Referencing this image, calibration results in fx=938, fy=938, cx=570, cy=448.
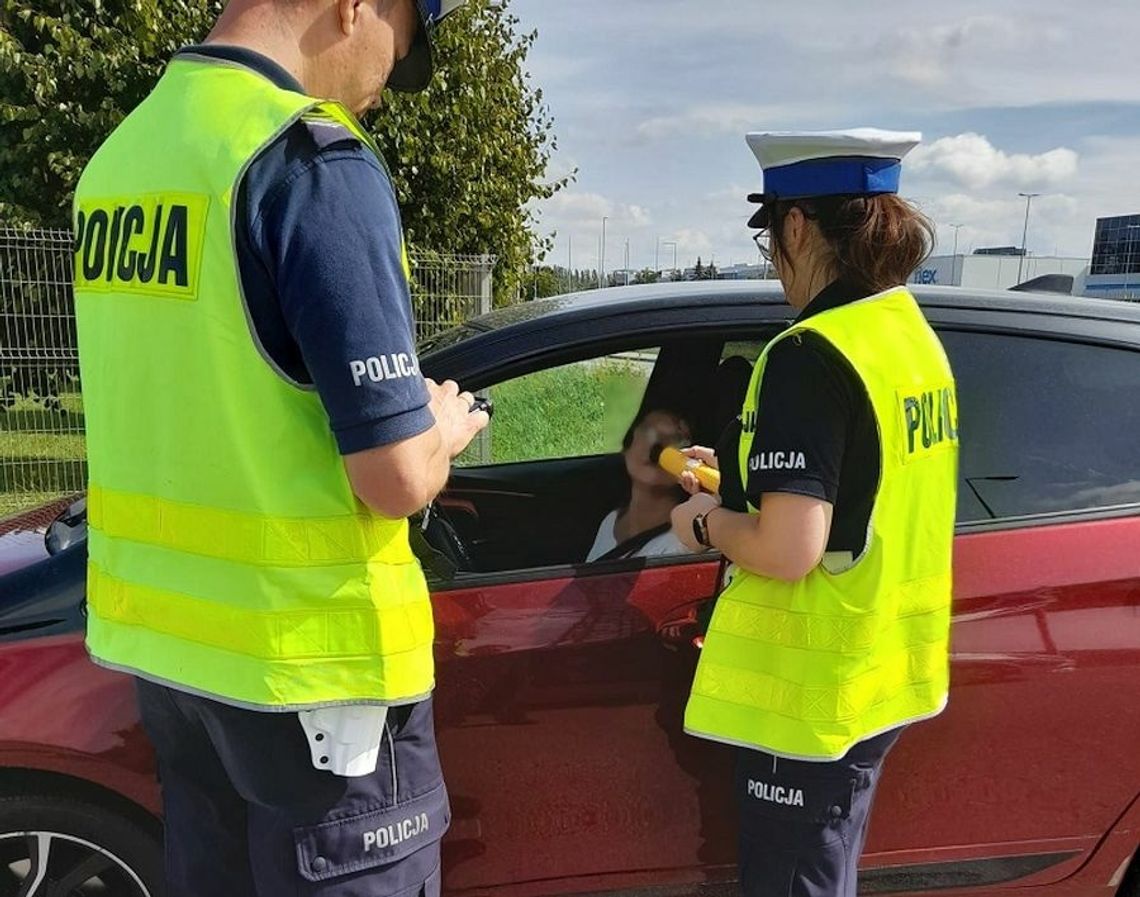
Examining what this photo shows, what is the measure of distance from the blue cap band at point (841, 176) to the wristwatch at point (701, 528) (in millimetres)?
550

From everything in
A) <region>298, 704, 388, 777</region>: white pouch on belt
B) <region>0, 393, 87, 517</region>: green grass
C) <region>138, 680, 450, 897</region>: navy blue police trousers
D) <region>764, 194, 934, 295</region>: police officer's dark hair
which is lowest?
<region>0, 393, 87, 517</region>: green grass

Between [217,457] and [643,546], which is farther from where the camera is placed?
[643,546]

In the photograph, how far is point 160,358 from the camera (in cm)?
119

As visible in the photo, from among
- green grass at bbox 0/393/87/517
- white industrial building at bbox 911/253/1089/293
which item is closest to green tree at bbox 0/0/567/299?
green grass at bbox 0/393/87/517

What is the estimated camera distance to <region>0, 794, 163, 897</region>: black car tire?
1865 millimetres

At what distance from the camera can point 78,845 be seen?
190 centimetres

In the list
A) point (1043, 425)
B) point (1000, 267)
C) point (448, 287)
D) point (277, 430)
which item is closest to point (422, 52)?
point (277, 430)

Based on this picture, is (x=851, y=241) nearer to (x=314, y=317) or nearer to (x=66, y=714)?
(x=314, y=317)

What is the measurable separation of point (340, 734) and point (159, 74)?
7333 mm

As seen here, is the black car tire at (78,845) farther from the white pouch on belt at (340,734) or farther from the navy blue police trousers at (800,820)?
the navy blue police trousers at (800,820)

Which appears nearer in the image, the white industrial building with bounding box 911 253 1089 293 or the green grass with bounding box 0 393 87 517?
the green grass with bounding box 0 393 87 517

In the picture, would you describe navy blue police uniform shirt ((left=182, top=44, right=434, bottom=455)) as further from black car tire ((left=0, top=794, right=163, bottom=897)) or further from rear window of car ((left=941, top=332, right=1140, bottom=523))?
rear window of car ((left=941, top=332, right=1140, bottom=523))

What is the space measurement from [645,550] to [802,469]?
2.51 feet

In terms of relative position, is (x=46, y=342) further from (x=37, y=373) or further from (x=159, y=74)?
(x=159, y=74)
